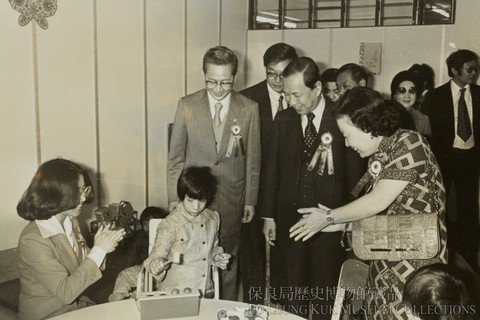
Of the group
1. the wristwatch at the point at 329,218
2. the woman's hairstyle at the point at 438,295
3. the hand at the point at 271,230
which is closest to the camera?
the woman's hairstyle at the point at 438,295

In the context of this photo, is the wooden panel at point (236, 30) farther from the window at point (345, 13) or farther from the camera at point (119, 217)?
the camera at point (119, 217)

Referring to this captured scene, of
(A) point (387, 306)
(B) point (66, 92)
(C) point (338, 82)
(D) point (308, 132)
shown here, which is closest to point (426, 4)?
(C) point (338, 82)

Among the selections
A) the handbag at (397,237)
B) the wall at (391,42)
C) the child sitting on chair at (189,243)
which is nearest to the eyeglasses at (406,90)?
the wall at (391,42)

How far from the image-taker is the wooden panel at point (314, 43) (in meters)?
5.74

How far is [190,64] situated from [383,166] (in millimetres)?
3554

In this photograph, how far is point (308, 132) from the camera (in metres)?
2.83

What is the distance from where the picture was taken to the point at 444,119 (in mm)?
4660

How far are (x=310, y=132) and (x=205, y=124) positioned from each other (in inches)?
28.0

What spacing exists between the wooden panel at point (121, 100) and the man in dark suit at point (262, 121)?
1235 mm

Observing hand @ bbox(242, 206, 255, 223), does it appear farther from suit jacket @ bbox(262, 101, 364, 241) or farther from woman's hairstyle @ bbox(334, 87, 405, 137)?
woman's hairstyle @ bbox(334, 87, 405, 137)

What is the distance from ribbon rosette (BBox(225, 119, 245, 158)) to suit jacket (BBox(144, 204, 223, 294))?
0.53 metres

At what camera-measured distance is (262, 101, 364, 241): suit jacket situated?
9.16ft

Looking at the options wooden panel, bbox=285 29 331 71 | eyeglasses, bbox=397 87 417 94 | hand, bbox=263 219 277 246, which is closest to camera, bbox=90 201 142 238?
hand, bbox=263 219 277 246

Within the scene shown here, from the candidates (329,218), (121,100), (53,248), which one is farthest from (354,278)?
(121,100)
